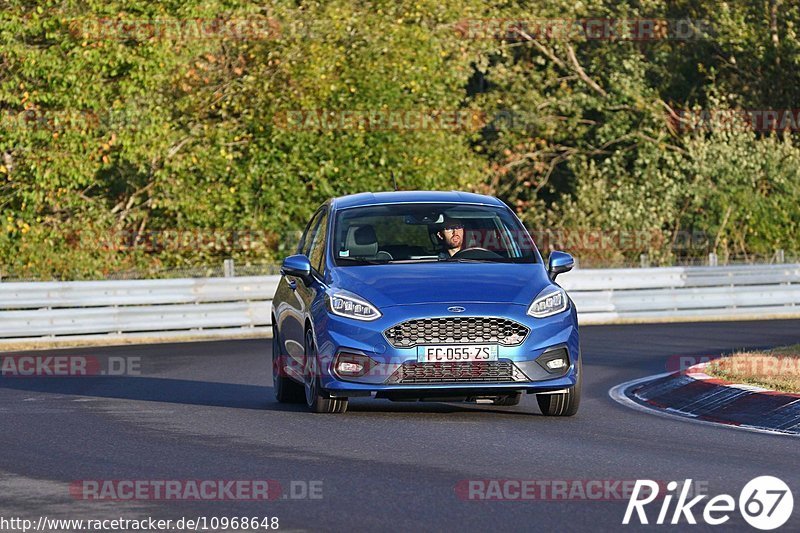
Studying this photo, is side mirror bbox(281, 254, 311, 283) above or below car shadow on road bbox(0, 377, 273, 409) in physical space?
above

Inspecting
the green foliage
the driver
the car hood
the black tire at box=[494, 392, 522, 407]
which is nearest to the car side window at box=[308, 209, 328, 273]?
the car hood

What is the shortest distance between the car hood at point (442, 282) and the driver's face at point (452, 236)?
0.49m

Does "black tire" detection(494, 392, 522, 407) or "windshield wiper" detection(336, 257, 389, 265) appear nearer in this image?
"windshield wiper" detection(336, 257, 389, 265)

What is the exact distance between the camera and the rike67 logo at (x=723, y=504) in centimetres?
785

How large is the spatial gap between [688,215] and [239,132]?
1061 cm

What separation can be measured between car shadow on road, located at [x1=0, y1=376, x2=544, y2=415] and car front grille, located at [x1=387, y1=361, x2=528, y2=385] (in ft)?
4.21

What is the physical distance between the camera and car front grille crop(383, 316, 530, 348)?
479 inches

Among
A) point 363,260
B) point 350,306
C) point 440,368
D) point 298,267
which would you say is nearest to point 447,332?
point 440,368

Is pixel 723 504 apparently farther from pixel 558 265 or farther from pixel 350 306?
pixel 558 265

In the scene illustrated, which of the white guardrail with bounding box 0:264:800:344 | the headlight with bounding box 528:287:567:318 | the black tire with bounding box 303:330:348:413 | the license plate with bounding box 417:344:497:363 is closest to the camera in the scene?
the license plate with bounding box 417:344:497:363

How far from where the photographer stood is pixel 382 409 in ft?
45.1

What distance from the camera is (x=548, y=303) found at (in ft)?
41.2

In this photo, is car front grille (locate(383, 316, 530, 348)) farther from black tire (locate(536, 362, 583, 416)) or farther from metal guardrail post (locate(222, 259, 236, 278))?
metal guardrail post (locate(222, 259, 236, 278))

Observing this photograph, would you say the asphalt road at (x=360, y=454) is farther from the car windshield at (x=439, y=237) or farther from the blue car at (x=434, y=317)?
the car windshield at (x=439, y=237)
